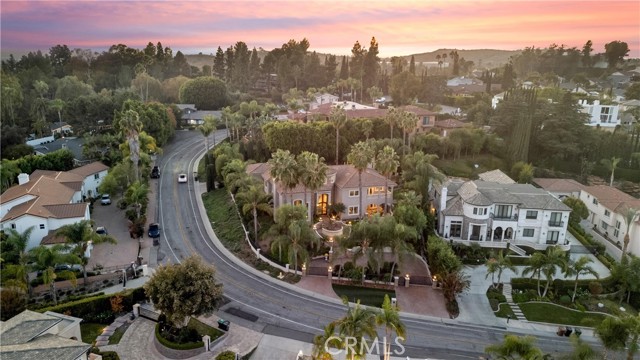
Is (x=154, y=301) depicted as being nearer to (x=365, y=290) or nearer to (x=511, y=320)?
(x=365, y=290)

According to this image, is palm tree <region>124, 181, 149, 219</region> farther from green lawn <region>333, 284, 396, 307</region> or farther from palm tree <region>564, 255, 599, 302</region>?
palm tree <region>564, 255, 599, 302</region>

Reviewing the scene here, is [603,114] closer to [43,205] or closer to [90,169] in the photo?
[90,169]

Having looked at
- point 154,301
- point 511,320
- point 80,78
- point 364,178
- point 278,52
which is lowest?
point 511,320

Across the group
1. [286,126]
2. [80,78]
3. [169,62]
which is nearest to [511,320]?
[286,126]

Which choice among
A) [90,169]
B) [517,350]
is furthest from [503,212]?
[90,169]

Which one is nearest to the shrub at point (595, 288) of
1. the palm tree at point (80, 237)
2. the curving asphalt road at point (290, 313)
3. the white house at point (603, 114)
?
the curving asphalt road at point (290, 313)
